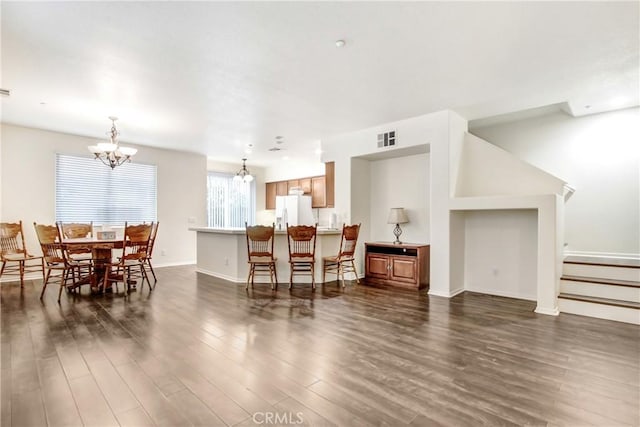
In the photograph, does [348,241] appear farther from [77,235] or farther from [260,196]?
[260,196]

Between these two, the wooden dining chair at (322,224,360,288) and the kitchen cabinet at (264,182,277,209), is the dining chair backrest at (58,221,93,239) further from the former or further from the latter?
the kitchen cabinet at (264,182,277,209)

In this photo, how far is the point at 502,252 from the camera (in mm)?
4723

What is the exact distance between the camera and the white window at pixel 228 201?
881cm

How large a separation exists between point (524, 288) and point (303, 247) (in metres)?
3.31

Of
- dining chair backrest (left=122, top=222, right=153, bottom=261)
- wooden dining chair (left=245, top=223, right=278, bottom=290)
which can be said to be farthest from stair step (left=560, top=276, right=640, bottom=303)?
dining chair backrest (left=122, top=222, right=153, bottom=261)

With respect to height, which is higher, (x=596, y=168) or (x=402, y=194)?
(x=596, y=168)

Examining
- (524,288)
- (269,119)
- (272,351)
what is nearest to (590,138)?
(524,288)

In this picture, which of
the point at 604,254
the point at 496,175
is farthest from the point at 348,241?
the point at 604,254

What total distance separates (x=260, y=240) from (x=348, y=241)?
1453mm

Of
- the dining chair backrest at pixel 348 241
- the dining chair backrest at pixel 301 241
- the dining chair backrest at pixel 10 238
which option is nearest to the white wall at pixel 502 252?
the dining chair backrest at pixel 348 241

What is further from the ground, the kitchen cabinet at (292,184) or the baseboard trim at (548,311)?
the kitchen cabinet at (292,184)

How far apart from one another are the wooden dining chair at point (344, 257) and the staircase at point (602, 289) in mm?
2831

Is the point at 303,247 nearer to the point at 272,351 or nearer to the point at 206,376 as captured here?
the point at 272,351

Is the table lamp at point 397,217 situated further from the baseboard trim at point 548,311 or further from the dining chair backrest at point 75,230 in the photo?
the dining chair backrest at point 75,230
